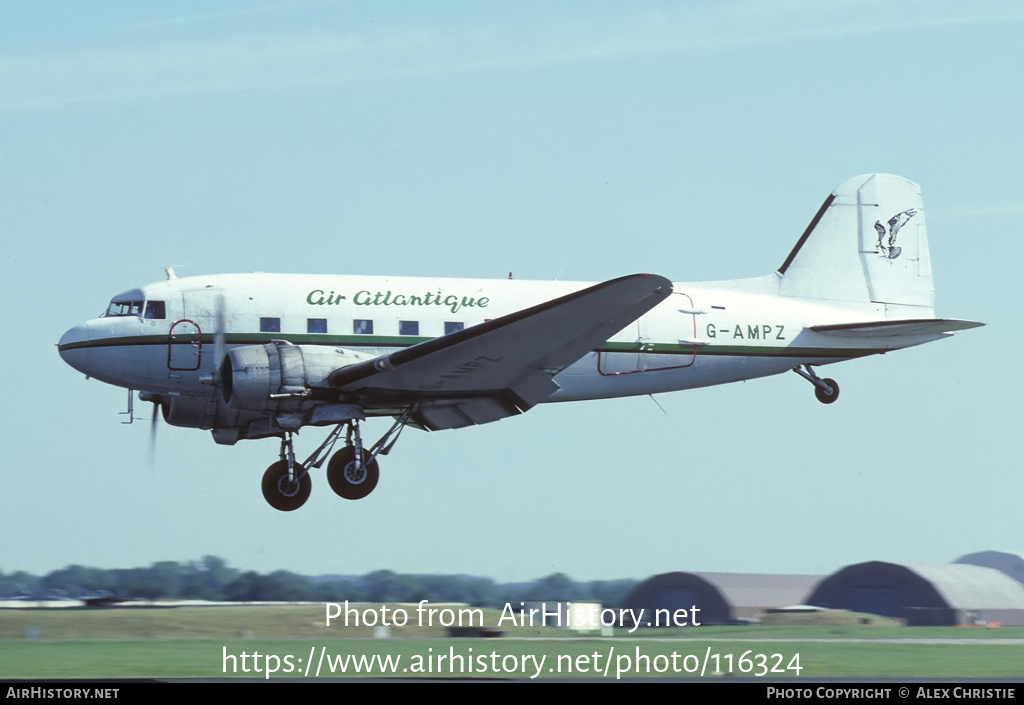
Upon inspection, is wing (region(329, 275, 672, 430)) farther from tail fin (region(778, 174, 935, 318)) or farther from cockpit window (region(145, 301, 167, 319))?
tail fin (region(778, 174, 935, 318))

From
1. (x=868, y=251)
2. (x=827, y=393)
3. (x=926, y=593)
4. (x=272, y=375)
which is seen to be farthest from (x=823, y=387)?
(x=272, y=375)

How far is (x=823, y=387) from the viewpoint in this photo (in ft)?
82.9

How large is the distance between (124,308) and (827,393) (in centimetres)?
1270

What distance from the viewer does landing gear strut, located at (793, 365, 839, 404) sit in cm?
2525

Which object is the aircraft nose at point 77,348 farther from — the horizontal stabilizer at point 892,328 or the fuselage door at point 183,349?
the horizontal stabilizer at point 892,328

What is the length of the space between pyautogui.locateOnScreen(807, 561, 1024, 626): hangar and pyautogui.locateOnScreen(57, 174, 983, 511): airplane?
387cm

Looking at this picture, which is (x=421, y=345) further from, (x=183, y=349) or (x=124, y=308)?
(x=124, y=308)

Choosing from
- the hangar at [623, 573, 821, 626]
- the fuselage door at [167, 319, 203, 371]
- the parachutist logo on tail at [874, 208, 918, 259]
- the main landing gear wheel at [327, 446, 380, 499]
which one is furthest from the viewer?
the parachutist logo on tail at [874, 208, 918, 259]

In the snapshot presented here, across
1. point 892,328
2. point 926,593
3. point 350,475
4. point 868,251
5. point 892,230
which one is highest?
point 892,230

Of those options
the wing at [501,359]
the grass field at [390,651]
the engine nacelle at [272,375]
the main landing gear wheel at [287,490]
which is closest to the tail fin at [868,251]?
the wing at [501,359]

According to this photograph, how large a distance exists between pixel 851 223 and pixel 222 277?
40.7 ft

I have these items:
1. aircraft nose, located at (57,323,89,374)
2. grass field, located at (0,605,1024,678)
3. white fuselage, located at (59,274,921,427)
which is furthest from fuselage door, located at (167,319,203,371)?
grass field, located at (0,605,1024,678)

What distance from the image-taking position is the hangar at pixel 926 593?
25734mm

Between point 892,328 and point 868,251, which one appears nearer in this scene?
point 892,328
